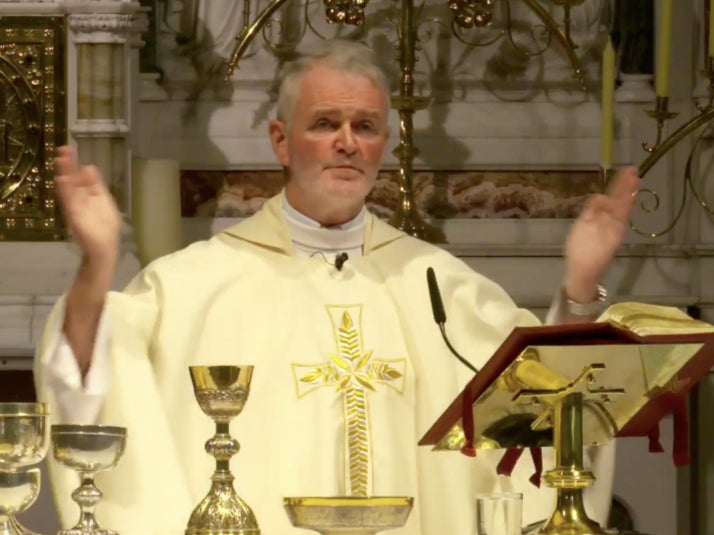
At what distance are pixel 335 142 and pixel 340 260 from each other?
32 cm

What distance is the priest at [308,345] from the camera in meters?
4.71

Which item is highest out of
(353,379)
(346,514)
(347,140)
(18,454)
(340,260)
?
(347,140)

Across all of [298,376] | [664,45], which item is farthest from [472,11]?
[298,376]

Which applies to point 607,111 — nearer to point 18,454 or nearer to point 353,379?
point 353,379

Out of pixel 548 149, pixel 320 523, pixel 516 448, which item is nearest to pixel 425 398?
pixel 516 448

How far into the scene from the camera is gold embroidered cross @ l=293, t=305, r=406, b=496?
16.6 ft

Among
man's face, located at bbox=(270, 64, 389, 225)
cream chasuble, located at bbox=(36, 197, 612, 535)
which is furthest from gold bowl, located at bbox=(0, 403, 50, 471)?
man's face, located at bbox=(270, 64, 389, 225)

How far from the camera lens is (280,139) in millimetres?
5449

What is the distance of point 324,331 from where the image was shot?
524cm

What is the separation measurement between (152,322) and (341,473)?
→ 62 centimetres

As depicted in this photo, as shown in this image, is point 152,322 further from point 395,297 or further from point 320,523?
point 320,523

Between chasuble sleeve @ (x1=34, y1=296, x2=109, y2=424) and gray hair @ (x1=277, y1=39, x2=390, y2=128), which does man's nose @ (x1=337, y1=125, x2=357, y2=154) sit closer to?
gray hair @ (x1=277, y1=39, x2=390, y2=128)

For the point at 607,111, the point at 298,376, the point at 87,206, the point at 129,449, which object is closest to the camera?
the point at 87,206

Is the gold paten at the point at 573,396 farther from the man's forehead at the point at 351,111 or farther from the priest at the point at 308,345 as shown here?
the man's forehead at the point at 351,111
